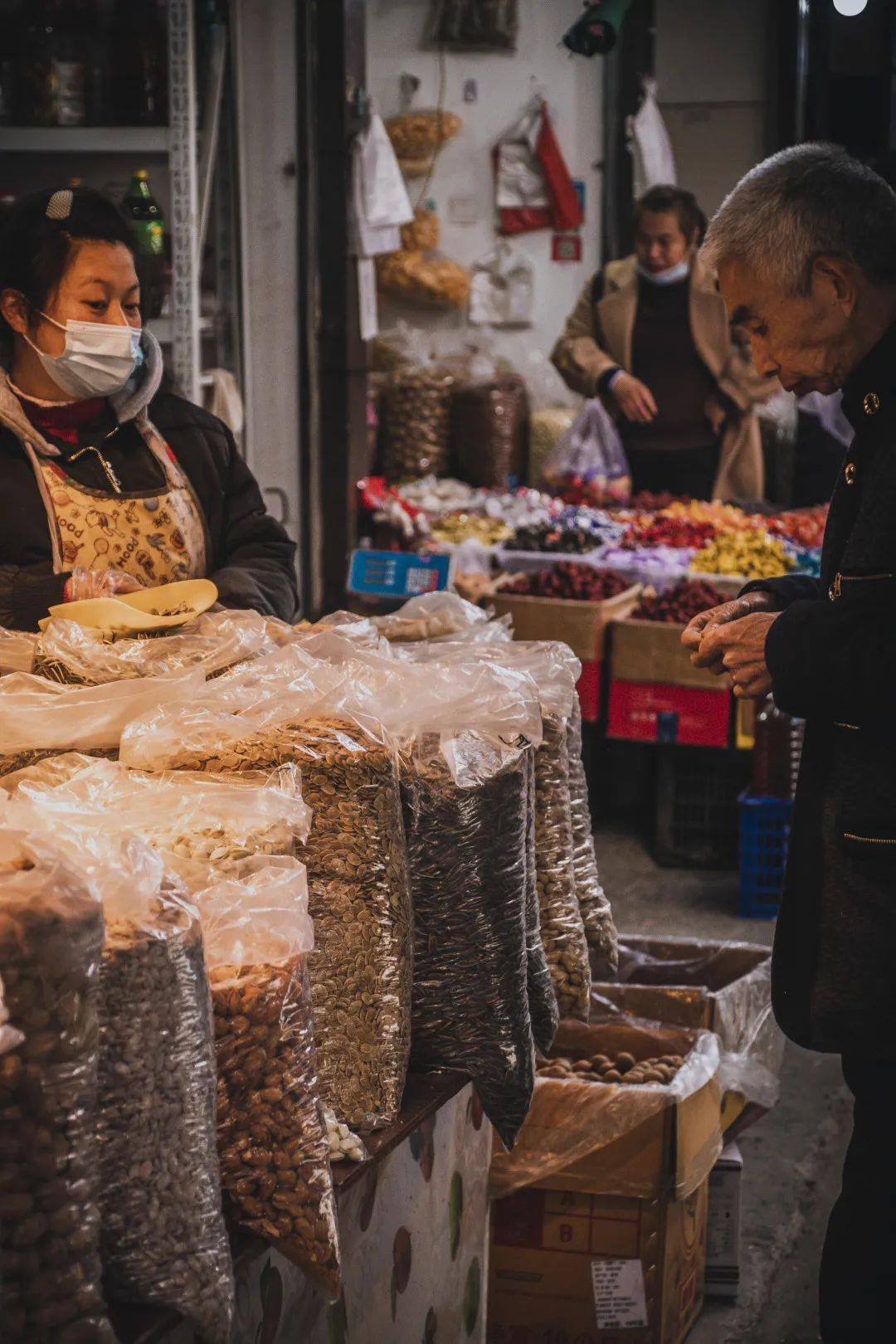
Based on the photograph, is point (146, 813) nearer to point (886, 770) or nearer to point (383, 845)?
point (383, 845)

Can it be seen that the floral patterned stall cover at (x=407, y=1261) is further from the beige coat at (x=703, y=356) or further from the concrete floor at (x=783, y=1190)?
the beige coat at (x=703, y=356)

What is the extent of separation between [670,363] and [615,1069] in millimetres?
4043

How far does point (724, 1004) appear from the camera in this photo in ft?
9.02

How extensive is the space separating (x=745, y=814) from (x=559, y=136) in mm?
5196

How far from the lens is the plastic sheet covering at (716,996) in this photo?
9.01 feet

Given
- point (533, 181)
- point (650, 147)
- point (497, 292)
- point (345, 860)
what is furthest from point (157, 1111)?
point (533, 181)

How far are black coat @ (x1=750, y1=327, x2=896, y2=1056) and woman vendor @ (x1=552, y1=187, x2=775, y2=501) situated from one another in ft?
13.9

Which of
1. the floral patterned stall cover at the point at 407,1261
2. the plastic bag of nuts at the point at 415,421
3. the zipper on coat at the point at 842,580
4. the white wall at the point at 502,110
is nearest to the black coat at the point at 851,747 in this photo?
the zipper on coat at the point at 842,580

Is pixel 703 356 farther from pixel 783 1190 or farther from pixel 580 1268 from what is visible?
pixel 580 1268

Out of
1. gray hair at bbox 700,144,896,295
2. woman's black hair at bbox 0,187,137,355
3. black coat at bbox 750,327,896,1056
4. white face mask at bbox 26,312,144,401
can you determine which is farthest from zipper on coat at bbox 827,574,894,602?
woman's black hair at bbox 0,187,137,355

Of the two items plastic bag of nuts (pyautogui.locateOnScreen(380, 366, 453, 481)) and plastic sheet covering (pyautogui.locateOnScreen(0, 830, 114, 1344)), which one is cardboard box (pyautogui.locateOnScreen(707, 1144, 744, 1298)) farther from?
plastic bag of nuts (pyautogui.locateOnScreen(380, 366, 453, 481))

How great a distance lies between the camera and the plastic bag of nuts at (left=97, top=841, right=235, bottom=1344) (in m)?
1.18

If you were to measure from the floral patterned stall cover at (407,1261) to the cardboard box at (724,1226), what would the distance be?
0.64m

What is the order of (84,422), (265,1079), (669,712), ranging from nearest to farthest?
(265,1079), (84,422), (669,712)
